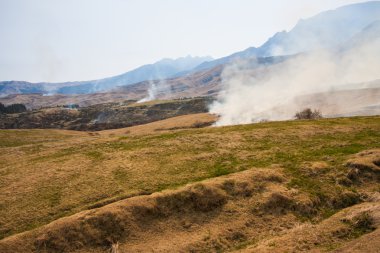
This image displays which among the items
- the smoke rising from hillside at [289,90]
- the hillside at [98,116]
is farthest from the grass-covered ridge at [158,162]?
the hillside at [98,116]

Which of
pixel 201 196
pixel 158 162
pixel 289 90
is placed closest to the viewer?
pixel 201 196

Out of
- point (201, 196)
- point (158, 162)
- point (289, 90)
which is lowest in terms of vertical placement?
point (289, 90)

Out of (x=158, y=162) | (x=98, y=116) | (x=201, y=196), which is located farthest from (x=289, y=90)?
(x=201, y=196)

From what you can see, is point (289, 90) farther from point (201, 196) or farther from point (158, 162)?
point (201, 196)

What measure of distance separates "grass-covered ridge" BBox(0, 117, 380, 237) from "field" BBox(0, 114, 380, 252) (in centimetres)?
13

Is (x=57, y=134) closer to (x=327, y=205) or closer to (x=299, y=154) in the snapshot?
(x=299, y=154)

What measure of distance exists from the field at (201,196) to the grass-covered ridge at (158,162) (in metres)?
0.13

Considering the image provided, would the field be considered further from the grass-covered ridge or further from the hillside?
the hillside

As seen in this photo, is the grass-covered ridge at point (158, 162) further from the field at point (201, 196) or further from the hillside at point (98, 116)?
the hillside at point (98, 116)

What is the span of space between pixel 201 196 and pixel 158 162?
1162 cm

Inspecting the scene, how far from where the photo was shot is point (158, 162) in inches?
1615

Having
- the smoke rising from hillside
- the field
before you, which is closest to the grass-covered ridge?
the field

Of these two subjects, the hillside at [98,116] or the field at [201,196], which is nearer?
the field at [201,196]

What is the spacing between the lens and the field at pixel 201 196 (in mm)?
25875
